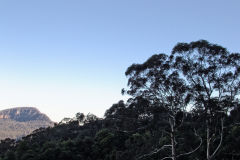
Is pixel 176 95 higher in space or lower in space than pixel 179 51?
lower

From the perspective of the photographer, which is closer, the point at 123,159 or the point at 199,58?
the point at 199,58

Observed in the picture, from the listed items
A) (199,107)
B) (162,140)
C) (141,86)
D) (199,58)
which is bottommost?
(162,140)

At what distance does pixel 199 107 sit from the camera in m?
20.7

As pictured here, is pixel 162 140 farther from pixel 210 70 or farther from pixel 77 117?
pixel 77 117

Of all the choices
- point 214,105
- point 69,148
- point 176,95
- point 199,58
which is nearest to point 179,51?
point 199,58

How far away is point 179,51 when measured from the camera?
67.9ft

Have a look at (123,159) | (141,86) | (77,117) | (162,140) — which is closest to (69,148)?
(162,140)

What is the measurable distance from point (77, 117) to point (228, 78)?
7989cm

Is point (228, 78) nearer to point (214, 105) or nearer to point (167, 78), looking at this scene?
point (214, 105)

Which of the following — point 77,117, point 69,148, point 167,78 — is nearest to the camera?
point 167,78

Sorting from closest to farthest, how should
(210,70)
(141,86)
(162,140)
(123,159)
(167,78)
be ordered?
(210,70) → (167,78) → (141,86) → (123,159) → (162,140)

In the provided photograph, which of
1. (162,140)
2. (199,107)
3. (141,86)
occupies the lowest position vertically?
(162,140)

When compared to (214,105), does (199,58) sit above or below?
above

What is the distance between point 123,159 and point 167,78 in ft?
31.2
